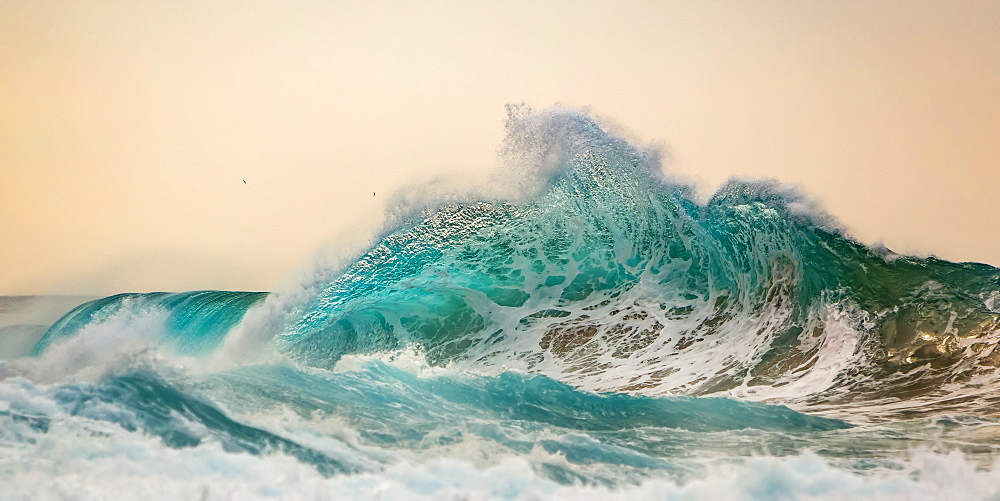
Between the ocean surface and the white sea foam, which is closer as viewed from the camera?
the white sea foam

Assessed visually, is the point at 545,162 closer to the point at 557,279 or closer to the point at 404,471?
the point at 557,279

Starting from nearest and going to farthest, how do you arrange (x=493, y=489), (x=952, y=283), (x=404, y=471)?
1. (x=493, y=489)
2. (x=404, y=471)
3. (x=952, y=283)

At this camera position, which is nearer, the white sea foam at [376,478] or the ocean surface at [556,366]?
the white sea foam at [376,478]

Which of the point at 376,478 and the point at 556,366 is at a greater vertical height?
the point at 556,366

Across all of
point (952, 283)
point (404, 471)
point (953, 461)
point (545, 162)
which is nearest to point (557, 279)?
point (545, 162)

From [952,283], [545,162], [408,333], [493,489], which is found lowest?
[493,489]

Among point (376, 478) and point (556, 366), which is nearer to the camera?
point (376, 478)

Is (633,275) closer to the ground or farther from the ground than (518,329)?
farther from the ground

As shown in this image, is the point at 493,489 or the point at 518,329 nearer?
the point at 493,489
